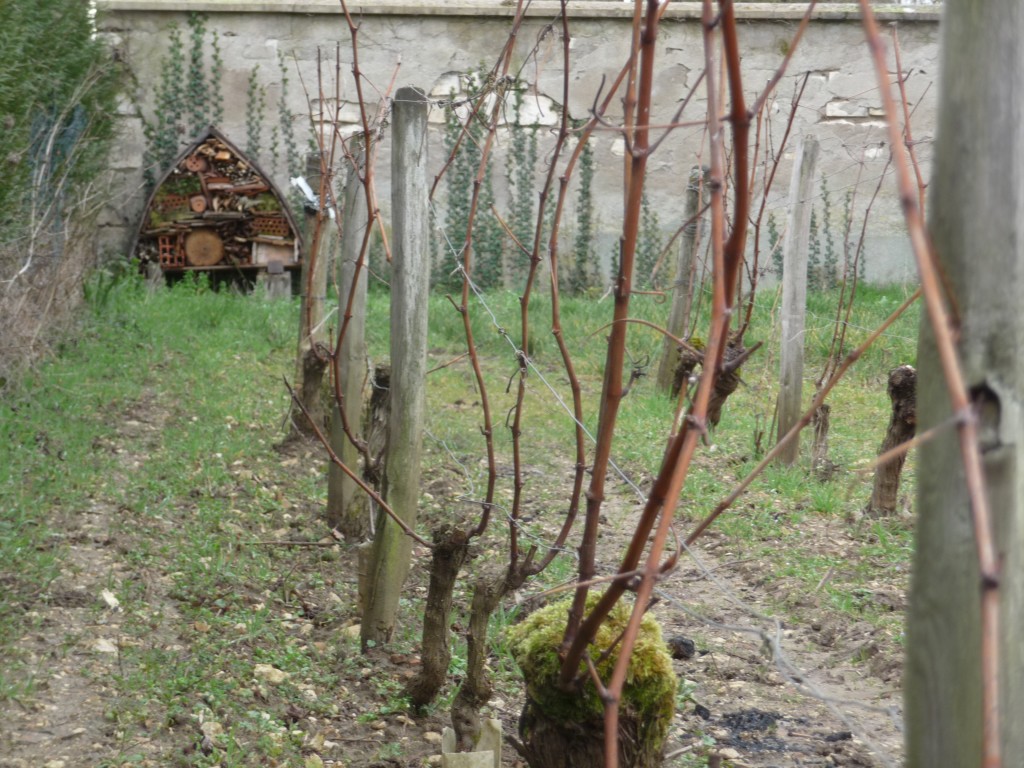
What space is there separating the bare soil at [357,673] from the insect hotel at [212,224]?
6134 millimetres

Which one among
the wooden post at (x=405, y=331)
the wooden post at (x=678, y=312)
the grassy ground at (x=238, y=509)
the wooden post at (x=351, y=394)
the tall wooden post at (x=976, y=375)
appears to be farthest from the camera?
the wooden post at (x=678, y=312)

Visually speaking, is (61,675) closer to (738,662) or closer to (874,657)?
(738,662)

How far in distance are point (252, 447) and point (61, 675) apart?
264 centimetres

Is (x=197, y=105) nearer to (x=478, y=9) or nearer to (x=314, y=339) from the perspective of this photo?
(x=478, y=9)

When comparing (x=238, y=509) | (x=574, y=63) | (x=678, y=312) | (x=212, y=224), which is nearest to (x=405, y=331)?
(x=238, y=509)

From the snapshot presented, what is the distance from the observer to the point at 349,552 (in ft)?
16.0

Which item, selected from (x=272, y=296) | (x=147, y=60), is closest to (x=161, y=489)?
(x=272, y=296)

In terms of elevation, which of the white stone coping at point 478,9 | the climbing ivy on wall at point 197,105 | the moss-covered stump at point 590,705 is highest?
the white stone coping at point 478,9

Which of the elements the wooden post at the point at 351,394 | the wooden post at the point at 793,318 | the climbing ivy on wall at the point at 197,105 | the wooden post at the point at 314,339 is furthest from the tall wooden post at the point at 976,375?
the climbing ivy on wall at the point at 197,105

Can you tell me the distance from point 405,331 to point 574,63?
846 centimetres

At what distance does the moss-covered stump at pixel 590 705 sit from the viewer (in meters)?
2.44

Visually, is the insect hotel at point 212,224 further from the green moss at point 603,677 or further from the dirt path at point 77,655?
the green moss at point 603,677

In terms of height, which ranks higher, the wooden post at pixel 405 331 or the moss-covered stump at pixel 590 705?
the wooden post at pixel 405 331

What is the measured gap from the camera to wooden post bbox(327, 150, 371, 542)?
496 cm
